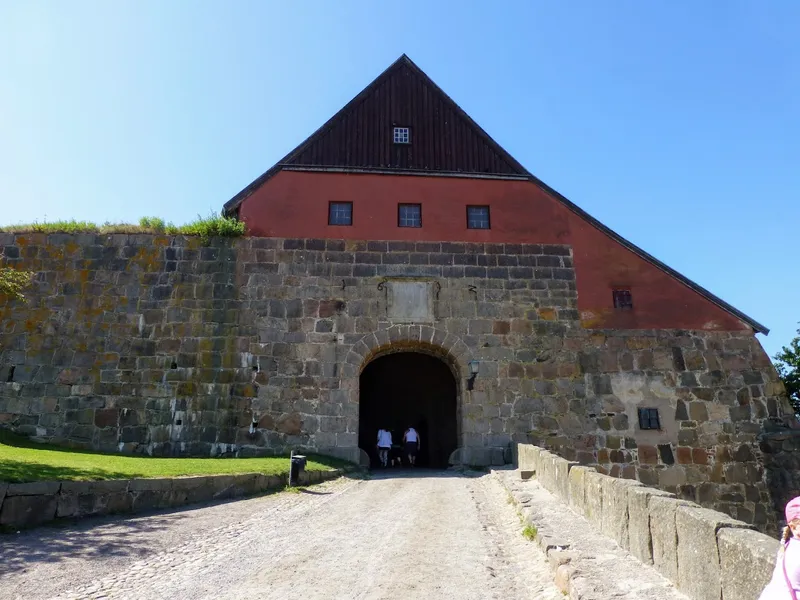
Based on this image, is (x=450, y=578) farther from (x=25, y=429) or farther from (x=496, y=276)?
(x=25, y=429)

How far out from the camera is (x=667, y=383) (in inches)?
571

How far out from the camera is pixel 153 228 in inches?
608

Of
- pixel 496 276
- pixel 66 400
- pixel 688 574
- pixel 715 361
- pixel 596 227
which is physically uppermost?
pixel 596 227

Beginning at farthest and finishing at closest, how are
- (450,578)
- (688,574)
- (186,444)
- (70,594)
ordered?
(186,444), (450,578), (70,594), (688,574)

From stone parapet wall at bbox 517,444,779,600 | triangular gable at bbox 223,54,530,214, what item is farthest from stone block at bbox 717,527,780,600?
triangular gable at bbox 223,54,530,214

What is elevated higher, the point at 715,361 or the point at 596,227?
the point at 596,227

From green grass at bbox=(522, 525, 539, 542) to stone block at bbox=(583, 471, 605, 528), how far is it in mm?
597

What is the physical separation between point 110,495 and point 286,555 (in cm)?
335

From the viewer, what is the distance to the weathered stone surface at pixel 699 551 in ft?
10.5

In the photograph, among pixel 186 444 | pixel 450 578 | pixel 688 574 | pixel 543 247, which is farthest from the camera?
pixel 543 247

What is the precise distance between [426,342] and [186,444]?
6501 mm

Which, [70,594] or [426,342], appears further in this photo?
[426,342]

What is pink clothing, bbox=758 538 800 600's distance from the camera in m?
2.54

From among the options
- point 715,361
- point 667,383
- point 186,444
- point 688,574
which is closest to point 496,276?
point 667,383
